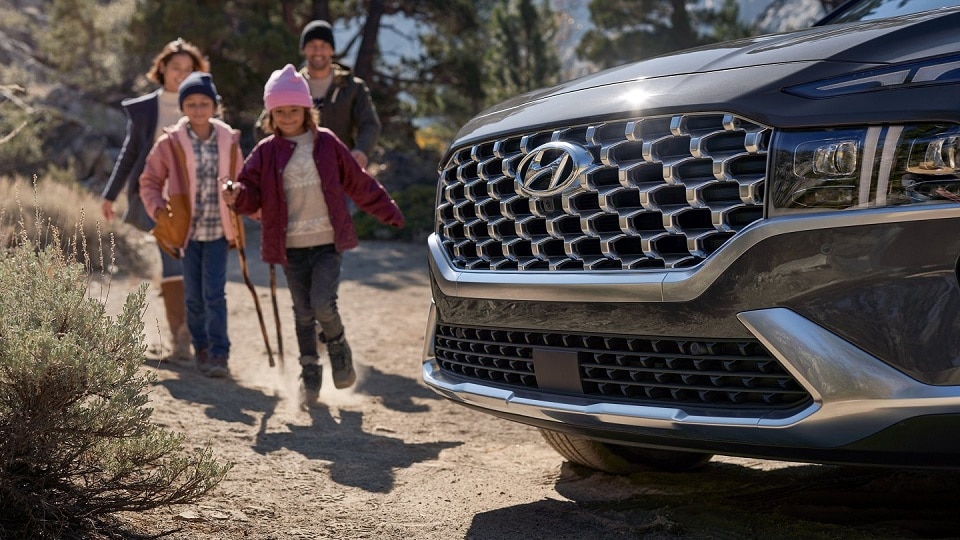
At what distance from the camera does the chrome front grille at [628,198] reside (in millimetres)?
2578

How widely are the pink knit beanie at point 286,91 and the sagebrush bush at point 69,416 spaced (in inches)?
83.8

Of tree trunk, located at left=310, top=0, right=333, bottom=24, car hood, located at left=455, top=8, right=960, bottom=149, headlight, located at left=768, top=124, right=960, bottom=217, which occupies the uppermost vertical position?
tree trunk, located at left=310, top=0, right=333, bottom=24

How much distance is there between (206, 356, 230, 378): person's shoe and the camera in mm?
6227

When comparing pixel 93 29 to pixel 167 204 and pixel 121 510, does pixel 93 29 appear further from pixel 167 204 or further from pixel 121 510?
pixel 121 510

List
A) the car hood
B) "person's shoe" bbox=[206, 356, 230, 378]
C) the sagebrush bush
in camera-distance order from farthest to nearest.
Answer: "person's shoe" bbox=[206, 356, 230, 378], the sagebrush bush, the car hood

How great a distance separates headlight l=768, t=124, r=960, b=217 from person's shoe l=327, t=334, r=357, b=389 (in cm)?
358

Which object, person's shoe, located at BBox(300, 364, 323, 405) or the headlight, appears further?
person's shoe, located at BBox(300, 364, 323, 405)

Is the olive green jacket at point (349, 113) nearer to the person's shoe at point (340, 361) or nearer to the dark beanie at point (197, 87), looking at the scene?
the dark beanie at point (197, 87)

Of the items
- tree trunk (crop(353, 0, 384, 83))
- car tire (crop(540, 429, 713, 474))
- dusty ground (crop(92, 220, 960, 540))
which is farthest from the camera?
tree trunk (crop(353, 0, 384, 83))

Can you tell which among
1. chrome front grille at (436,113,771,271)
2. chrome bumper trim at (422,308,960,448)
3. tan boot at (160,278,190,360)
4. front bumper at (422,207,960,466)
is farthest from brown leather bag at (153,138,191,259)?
chrome bumper trim at (422,308,960,448)

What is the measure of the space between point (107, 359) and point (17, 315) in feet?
0.92

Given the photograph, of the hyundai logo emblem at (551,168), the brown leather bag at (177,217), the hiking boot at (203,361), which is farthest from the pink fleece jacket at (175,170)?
the hyundai logo emblem at (551,168)

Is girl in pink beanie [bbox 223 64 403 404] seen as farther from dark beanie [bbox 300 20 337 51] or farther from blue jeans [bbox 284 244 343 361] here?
dark beanie [bbox 300 20 337 51]

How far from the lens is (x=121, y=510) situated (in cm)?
312
